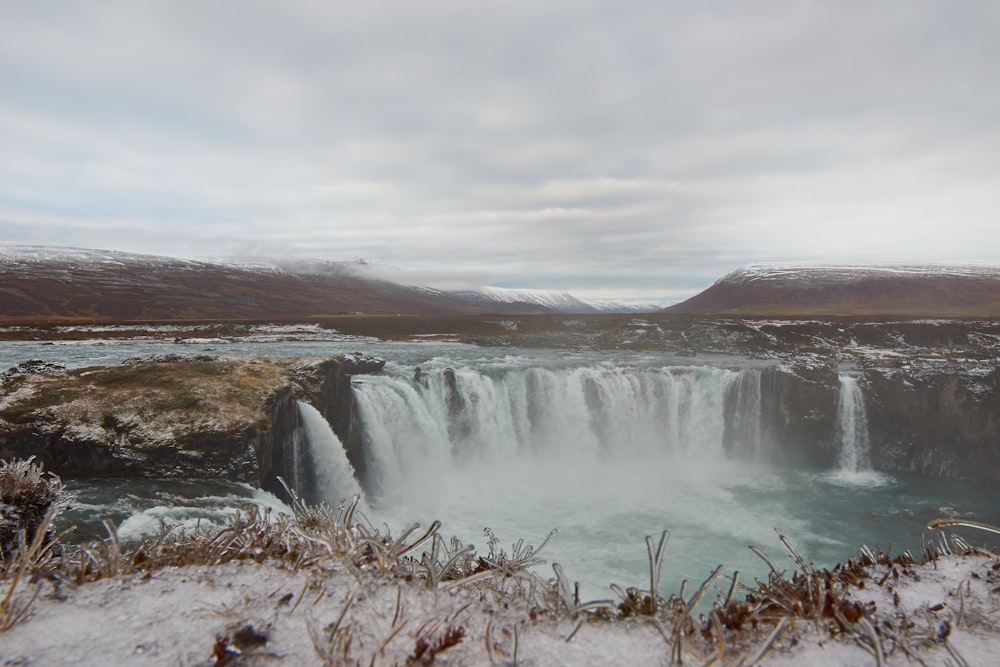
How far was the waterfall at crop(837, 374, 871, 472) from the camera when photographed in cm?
3278

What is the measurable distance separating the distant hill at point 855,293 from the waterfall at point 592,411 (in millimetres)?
64215

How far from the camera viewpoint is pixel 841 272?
14700 centimetres

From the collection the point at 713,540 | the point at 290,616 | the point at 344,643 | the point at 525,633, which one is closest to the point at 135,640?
the point at 290,616

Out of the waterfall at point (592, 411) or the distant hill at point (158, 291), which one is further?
the distant hill at point (158, 291)

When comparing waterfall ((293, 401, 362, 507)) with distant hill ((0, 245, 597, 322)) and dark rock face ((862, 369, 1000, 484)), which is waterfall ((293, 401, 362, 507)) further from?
distant hill ((0, 245, 597, 322))

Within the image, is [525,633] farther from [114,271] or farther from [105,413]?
[114,271]

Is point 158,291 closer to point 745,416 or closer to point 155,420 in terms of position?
point 155,420

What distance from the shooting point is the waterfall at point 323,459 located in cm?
2138

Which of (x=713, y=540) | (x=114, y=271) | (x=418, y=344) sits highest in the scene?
(x=114, y=271)

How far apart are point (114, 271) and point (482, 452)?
Answer: 142982 millimetres

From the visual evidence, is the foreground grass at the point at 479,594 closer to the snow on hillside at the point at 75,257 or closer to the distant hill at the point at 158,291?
the distant hill at the point at 158,291

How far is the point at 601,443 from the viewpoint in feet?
107

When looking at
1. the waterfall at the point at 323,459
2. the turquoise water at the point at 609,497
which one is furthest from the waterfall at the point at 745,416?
the waterfall at the point at 323,459

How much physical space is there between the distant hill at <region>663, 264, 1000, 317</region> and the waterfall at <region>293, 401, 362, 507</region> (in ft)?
289
